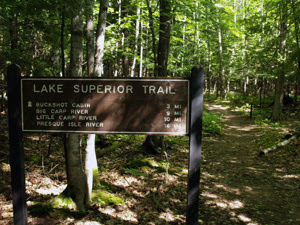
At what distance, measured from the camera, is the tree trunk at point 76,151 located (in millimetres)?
4012

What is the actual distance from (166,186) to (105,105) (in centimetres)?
390

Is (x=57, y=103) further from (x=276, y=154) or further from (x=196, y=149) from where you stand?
(x=276, y=154)

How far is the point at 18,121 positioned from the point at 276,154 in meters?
8.68

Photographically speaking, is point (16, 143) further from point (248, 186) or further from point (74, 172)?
point (248, 186)

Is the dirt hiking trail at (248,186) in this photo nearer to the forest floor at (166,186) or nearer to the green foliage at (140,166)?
the forest floor at (166,186)

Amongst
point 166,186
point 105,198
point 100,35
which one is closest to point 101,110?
point 105,198

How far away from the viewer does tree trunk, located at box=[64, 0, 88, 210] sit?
401cm

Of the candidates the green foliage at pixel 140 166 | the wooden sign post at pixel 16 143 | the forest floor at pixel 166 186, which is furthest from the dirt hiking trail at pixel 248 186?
the wooden sign post at pixel 16 143

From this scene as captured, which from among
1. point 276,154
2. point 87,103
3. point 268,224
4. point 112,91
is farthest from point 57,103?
point 276,154

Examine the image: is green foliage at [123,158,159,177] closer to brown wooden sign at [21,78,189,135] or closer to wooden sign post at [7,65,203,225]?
wooden sign post at [7,65,203,225]

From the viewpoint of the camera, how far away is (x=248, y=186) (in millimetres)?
6035

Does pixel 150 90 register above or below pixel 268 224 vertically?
above

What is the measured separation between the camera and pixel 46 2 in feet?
13.6

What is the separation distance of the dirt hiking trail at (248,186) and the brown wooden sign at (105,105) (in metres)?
2.95
